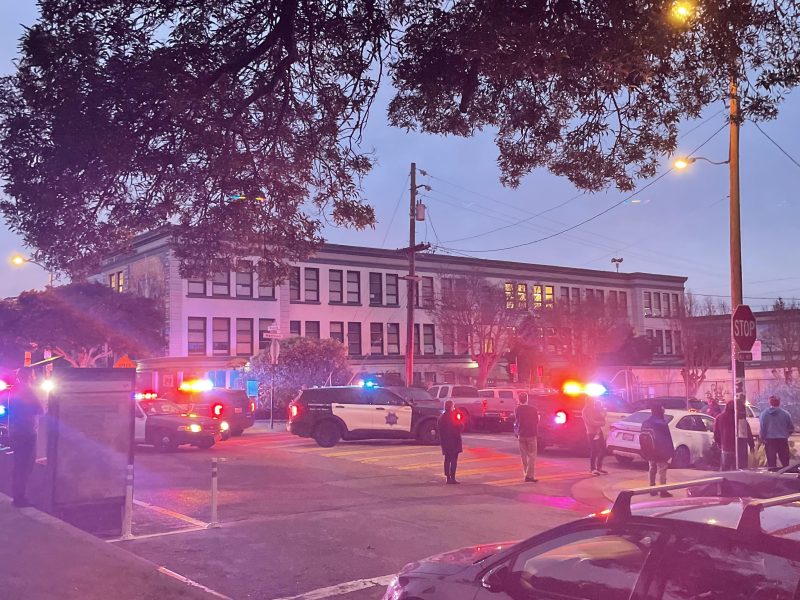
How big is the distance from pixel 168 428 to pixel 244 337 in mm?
25728

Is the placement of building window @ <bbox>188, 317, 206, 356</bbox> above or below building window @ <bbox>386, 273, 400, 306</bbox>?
below

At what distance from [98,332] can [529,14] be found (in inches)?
Result: 1463

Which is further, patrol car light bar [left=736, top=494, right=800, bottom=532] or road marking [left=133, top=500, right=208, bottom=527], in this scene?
road marking [left=133, top=500, right=208, bottom=527]

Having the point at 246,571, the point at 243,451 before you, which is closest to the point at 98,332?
the point at 243,451

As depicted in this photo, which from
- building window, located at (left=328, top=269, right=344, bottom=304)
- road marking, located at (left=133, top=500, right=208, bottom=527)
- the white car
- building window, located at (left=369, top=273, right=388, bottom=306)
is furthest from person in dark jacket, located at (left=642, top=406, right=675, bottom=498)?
building window, located at (left=369, top=273, right=388, bottom=306)

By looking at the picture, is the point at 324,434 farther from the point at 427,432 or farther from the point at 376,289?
the point at 376,289

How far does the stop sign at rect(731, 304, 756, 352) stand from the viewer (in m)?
12.5

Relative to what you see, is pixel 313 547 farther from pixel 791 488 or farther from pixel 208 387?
pixel 208 387

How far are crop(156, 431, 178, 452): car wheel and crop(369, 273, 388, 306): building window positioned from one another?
102ft

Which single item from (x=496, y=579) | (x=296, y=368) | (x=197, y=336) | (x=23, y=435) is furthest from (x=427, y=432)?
(x=197, y=336)

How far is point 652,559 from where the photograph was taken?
10.9 feet

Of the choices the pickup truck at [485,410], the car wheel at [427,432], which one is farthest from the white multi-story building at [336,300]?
the car wheel at [427,432]

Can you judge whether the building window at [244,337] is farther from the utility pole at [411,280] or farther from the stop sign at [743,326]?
the stop sign at [743,326]

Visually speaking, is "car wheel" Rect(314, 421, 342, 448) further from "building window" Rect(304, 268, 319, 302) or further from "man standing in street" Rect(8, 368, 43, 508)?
"building window" Rect(304, 268, 319, 302)
